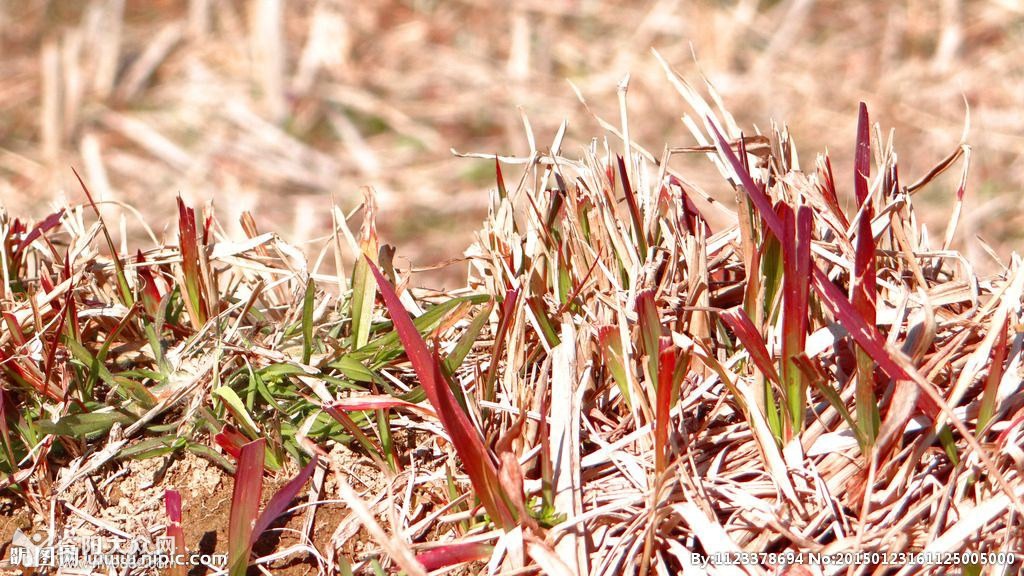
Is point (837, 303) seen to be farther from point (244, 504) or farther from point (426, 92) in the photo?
point (426, 92)

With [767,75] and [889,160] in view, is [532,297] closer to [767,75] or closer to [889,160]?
[889,160]

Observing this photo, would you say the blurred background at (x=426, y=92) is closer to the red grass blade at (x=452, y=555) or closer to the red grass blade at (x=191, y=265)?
the red grass blade at (x=191, y=265)

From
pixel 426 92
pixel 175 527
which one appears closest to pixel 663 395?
pixel 175 527

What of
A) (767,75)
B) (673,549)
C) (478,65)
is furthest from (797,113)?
(673,549)

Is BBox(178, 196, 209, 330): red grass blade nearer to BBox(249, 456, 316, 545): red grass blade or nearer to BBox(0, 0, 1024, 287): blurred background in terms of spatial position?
BBox(249, 456, 316, 545): red grass blade

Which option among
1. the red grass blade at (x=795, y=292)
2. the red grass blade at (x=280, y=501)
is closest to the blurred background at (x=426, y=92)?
the red grass blade at (x=280, y=501)

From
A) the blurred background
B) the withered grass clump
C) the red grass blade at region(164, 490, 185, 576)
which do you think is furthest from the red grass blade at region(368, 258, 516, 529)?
the blurred background

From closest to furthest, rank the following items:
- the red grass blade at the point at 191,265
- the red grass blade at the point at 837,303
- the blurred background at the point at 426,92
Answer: the red grass blade at the point at 837,303
the red grass blade at the point at 191,265
the blurred background at the point at 426,92
